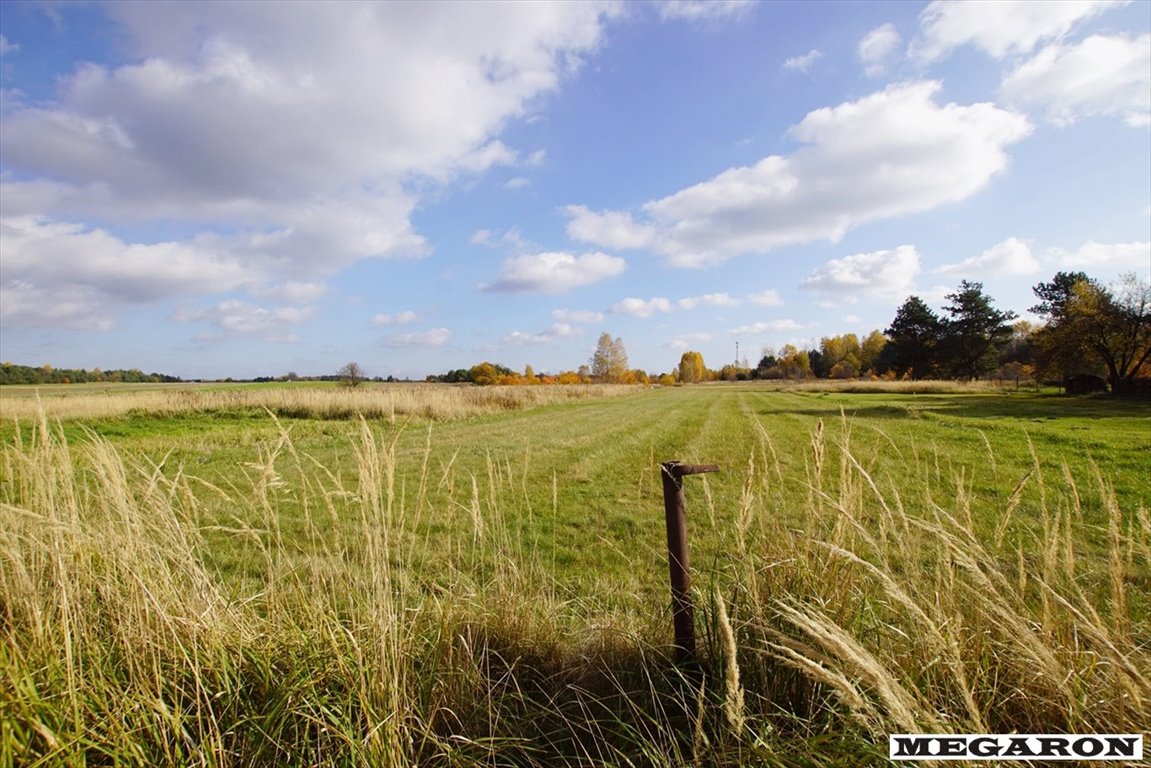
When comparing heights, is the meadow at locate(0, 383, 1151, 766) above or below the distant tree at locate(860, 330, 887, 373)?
below

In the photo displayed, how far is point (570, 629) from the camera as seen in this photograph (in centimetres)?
311

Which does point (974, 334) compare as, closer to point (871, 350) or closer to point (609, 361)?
point (871, 350)

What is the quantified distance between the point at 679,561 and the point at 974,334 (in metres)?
70.3

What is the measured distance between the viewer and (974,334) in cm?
5625

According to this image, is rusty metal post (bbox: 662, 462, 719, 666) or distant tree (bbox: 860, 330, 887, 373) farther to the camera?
distant tree (bbox: 860, 330, 887, 373)

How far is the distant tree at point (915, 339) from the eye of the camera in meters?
60.2

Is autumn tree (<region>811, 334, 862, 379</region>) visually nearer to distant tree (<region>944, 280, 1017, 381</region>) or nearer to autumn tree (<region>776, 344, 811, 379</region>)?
autumn tree (<region>776, 344, 811, 379</region>)

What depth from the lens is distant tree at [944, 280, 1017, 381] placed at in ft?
183

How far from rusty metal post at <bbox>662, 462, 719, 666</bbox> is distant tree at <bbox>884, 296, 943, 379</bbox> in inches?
2787

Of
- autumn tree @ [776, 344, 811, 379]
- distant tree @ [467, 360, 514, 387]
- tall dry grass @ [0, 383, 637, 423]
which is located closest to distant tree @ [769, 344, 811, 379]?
autumn tree @ [776, 344, 811, 379]

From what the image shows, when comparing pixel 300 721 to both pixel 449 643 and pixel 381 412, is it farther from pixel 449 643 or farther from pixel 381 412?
pixel 381 412

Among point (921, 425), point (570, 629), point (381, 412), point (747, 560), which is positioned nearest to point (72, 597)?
point (570, 629)

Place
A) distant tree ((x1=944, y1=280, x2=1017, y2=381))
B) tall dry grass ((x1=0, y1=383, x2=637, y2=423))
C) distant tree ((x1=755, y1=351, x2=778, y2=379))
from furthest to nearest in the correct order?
distant tree ((x1=755, y1=351, x2=778, y2=379))
distant tree ((x1=944, y1=280, x2=1017, y2=381))
tall dry grass ((x1=0, y1=383, x2=637, y2=423))

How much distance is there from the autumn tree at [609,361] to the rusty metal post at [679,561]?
85.2 m
